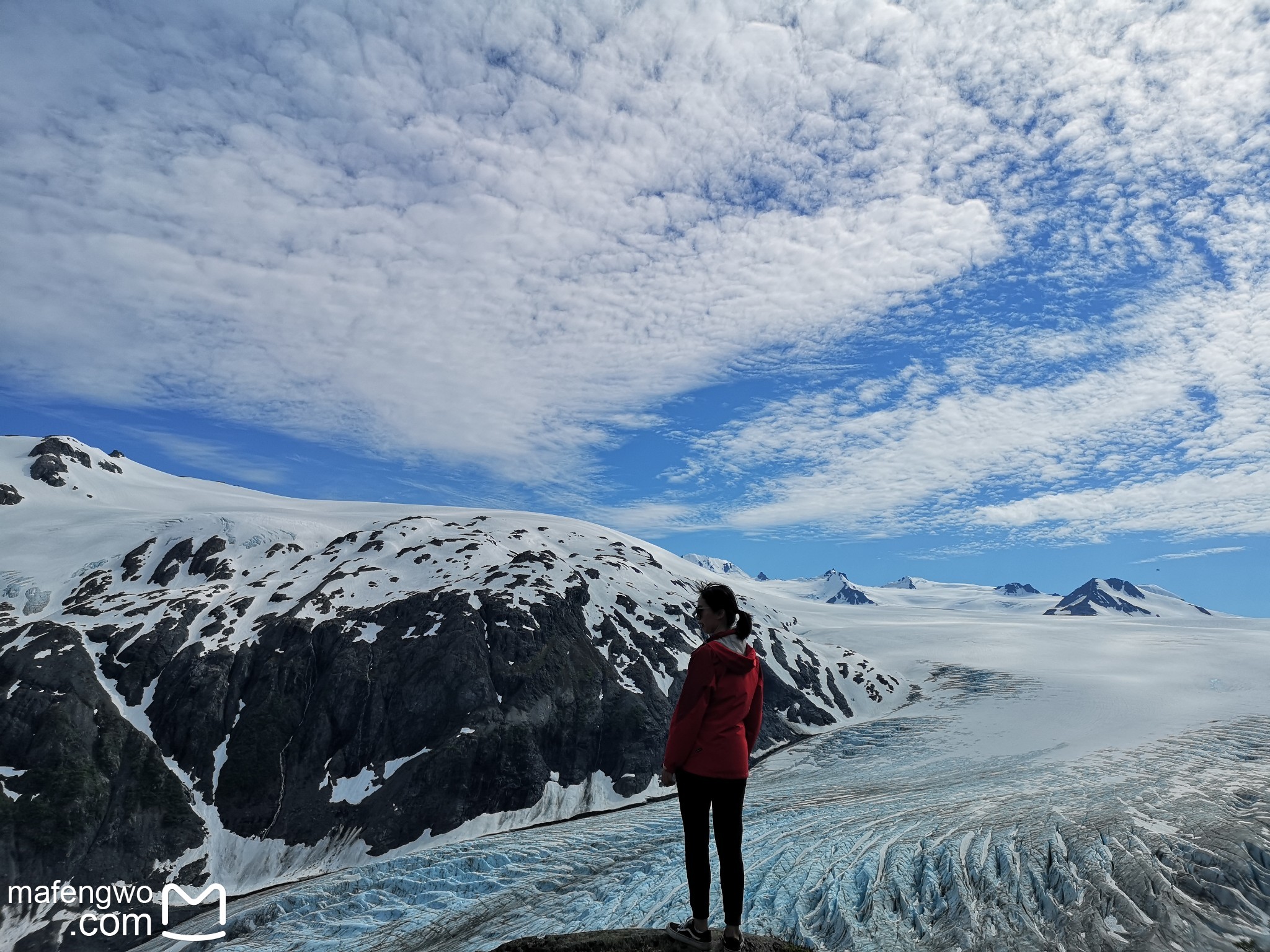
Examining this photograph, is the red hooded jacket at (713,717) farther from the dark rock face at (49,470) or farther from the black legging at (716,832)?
the dark rock face at (49,470)

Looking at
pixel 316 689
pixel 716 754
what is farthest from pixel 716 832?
pixel 316 689

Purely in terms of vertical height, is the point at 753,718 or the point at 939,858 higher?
the point at 753,718

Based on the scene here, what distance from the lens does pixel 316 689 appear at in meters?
91.3

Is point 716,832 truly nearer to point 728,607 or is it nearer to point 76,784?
point 728,607

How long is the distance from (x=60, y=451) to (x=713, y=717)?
647 feet

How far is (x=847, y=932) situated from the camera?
25.6 m

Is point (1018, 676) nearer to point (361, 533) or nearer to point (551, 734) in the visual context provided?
point (551, 734)

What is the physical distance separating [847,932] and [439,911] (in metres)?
22.6

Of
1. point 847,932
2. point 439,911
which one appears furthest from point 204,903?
point 847,932

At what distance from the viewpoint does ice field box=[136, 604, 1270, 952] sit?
24.6m

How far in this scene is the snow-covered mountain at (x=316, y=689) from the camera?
7544cm

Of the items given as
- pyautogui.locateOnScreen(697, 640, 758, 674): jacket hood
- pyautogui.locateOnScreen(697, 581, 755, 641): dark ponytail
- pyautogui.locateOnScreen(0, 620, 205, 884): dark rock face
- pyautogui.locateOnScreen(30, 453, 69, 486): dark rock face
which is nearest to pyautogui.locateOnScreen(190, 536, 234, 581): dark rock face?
pyautogui.locateOnScreen(0, 620, 205, 884): dark rock face

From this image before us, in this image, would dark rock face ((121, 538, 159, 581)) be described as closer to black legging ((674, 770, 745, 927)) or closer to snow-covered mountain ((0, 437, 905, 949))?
snow-covered mountain ((0, 437, 905, 949))

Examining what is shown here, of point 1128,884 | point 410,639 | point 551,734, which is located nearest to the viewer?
point 1128,884
